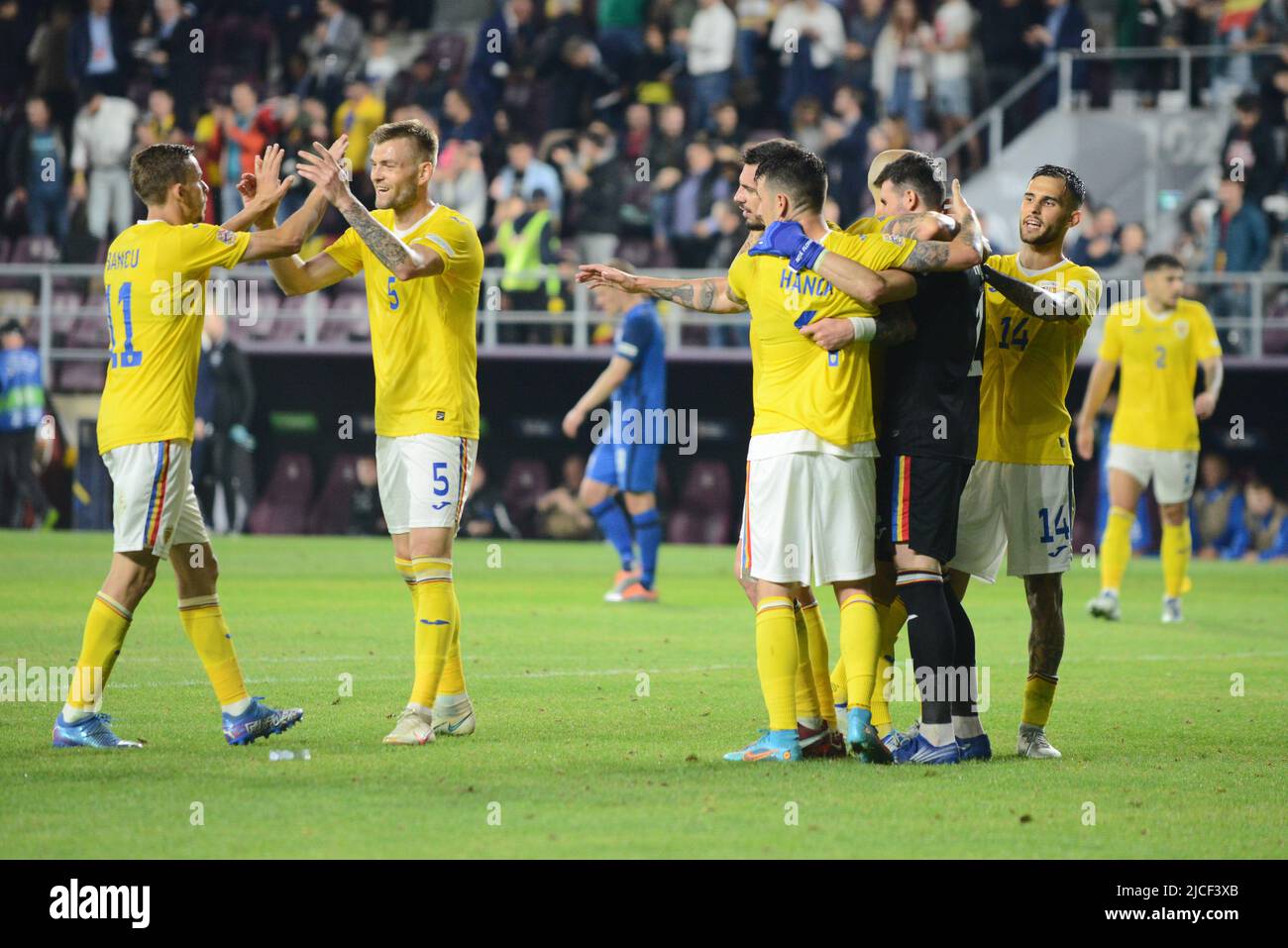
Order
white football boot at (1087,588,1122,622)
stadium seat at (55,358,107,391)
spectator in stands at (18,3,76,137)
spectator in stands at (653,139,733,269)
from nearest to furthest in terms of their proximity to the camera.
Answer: white football boot at (1087,588,1122,622) < stadium seat at (55,358,107,391) < spectator in stands at (653,139,733,269) < spectator in stands at (18,3,76,137)

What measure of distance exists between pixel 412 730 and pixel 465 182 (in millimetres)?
15607

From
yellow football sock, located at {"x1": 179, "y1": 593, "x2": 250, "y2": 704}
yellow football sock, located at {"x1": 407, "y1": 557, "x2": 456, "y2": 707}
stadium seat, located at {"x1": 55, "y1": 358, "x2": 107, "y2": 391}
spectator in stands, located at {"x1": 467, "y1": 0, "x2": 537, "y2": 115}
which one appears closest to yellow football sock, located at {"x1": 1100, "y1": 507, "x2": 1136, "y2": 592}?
yellow football sock, located at {"x1": 407, "y1": 557, "x2": 456, "y2": 707}

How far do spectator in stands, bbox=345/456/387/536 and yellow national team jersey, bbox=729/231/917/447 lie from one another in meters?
14.5

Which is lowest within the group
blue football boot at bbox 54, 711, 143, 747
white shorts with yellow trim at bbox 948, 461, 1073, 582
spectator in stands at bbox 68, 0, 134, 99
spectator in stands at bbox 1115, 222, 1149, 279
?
blue football boot at bbox 54, 711, 143, 747

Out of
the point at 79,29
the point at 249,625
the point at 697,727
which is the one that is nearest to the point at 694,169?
the point at 79,29

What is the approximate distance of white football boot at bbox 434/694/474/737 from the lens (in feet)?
24.9

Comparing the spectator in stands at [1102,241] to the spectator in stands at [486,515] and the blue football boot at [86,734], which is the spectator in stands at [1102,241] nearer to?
the spectator in stands at [486,515]

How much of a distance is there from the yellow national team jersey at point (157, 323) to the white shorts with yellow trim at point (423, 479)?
80 centimetres

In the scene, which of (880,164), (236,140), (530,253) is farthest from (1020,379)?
(236,140)

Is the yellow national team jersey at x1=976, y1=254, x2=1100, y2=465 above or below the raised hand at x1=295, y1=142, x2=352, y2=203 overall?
below

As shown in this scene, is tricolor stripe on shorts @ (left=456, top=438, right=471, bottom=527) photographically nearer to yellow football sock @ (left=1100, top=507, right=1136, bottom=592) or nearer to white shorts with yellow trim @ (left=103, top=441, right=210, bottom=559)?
white shorts with yellow trim @ (left=103, top=441, right=210, bottom=559)

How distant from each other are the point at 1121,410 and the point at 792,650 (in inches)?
306

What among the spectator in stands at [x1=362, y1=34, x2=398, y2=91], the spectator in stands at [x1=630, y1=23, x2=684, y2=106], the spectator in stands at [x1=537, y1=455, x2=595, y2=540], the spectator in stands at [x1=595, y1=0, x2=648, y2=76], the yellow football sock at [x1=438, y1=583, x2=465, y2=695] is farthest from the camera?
the spectator in stands at [x1=362, y1=34, x2=398, y2=91]

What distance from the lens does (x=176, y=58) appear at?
80.8ft
